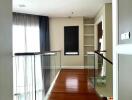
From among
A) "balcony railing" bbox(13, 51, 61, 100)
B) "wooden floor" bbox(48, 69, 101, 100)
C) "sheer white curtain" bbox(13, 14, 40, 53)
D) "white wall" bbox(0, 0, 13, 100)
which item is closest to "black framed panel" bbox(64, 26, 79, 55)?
"sheer white curtain" bbox(13, 14, 40, 53)

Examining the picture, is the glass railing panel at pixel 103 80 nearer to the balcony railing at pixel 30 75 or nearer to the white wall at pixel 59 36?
the balcony railing at pixel 30 75

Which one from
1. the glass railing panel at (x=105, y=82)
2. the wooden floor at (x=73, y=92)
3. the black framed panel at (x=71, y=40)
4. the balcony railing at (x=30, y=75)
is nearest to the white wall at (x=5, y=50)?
the balcony railing at (x=30, y=75)

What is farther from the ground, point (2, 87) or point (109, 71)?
point (2, 87)

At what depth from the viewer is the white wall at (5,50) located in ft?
5.24

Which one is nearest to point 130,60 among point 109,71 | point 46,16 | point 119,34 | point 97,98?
point 119,34

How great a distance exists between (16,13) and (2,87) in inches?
289

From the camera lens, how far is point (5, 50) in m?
1.67

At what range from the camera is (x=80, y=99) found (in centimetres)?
475

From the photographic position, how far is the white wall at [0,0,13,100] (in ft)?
5.24

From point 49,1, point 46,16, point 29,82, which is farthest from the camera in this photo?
point 46,16

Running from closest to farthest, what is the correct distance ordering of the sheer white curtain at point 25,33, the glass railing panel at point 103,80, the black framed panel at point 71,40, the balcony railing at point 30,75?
the balcony railing at point 30,75 → the glass railing panel at point 103,80 → the sheer white curtain at point 25,33 → the black framed panel at point 71,40

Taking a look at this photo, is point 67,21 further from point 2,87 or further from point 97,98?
point 2,87

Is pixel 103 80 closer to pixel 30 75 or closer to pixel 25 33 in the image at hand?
pixel 30 75

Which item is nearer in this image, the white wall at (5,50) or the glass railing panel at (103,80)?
the white wall at (5,50)
